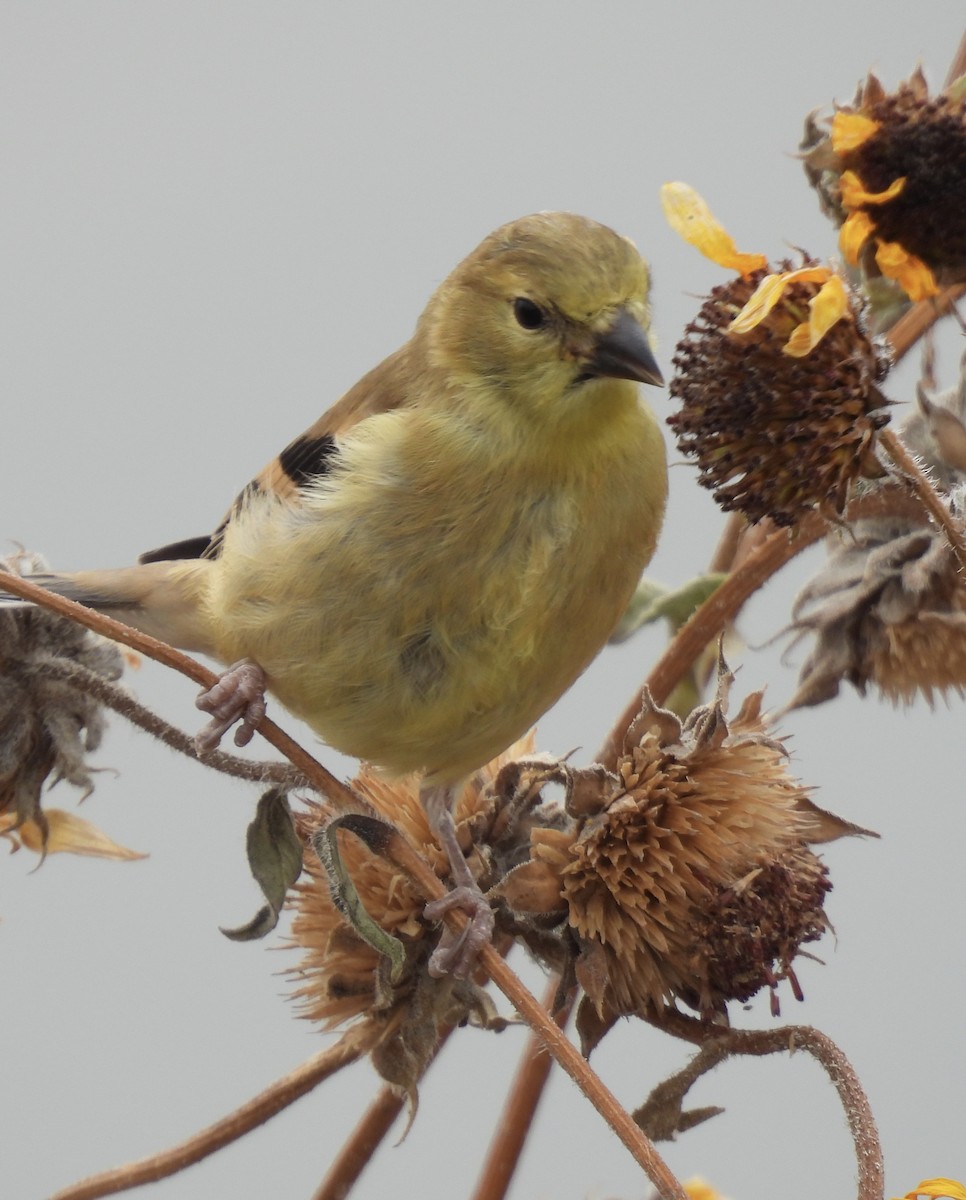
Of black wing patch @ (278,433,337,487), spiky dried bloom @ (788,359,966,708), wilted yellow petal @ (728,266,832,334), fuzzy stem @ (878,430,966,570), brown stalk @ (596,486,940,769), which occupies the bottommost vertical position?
spiky dried bloom @ (788,359,966,708)

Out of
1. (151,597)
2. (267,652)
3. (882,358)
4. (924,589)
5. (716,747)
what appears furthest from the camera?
(151,597)

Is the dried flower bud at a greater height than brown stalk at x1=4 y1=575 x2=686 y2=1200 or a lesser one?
lesser

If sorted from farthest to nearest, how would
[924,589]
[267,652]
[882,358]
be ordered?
[267,652] → [924,589] → [882,358]

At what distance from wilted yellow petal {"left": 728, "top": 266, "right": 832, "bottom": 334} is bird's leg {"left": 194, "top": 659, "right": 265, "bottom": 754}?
1.73 ft

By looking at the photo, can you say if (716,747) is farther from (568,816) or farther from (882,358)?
(882,358)

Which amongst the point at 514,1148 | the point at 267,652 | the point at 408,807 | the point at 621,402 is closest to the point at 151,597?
the point at 267,652

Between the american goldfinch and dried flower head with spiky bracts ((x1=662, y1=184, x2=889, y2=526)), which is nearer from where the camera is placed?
dried flower head with spiky bracts ((x1=662, y1=184, x2=889, y2=526))

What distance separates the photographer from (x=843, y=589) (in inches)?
47.0

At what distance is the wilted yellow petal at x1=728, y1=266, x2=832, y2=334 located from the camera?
0.82 metres

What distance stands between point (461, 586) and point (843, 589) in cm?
31

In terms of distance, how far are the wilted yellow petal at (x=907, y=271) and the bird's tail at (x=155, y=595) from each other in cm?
68

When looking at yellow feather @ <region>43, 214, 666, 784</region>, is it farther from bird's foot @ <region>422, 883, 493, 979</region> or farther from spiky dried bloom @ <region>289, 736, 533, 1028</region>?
bird's foot @ <region>422, 883, 493, 979</region>

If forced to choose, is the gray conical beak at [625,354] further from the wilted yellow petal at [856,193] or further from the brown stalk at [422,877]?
the brown stalk at [422,877]

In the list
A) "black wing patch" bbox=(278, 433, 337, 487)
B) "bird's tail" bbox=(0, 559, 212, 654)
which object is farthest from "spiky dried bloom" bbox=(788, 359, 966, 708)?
"bird's tail" bbox=(0, 559, 212, 654)
